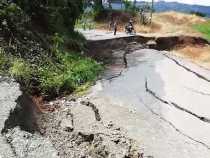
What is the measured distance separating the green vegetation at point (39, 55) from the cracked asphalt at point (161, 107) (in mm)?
750

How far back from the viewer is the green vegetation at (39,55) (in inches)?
449

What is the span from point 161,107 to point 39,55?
3.76 metres

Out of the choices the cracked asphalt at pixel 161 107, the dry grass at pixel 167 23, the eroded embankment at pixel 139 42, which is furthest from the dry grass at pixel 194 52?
the dry grass at pixel 167 23

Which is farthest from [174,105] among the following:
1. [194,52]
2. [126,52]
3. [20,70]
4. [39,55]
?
[194,52]

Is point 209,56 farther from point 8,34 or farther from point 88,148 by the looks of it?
point 88,148

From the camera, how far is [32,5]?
1702cm

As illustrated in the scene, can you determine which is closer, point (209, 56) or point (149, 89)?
point (149, 89)

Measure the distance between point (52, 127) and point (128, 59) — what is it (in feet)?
35.8

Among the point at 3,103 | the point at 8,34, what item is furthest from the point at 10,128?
the point at 8,34

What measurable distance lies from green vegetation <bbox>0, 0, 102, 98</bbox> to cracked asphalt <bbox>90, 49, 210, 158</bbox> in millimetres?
750

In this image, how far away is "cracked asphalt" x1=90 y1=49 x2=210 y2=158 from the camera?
871 centimetres

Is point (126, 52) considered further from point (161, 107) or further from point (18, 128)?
point (18, 128)

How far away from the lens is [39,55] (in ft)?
42.9

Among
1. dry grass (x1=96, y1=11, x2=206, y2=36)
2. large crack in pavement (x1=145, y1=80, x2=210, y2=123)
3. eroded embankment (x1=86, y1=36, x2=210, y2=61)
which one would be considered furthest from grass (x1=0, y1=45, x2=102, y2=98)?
dry grass (x1=96, y1=11, x2=206, y2=36)
